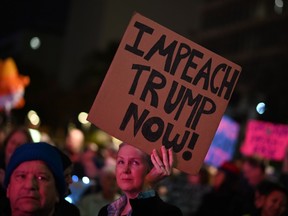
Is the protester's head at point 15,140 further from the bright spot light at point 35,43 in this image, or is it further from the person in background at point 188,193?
the bright spot light at point 35,43

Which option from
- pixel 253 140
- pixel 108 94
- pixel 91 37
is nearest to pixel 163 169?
pixel 108 94

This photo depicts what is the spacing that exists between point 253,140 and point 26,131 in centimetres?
791

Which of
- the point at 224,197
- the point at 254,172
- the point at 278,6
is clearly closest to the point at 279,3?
the point at 278,6

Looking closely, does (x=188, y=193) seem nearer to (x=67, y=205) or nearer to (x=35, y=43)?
(x=67, y=205)

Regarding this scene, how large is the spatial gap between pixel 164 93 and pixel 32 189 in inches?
75.7

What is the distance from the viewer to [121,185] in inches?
221

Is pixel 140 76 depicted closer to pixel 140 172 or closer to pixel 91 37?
pixel 140 172

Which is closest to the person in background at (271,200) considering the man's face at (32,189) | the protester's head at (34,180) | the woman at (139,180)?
the woman at (139,180)

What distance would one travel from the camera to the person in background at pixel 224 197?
957cm

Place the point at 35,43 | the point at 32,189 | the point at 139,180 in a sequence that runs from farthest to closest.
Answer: the point at 35,43 < the point at 139,180 < the point at 32,189

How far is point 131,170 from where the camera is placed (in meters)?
5.65

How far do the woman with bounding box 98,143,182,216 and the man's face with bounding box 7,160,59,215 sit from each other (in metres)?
1.11

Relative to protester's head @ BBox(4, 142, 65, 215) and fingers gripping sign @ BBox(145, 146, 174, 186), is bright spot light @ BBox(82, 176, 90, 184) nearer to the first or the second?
fingers gripping sign @ BBox(145, 146, 174, 186)

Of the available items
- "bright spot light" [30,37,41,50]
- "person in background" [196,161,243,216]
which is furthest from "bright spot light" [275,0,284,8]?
"person in background" [196,161,243,216]
